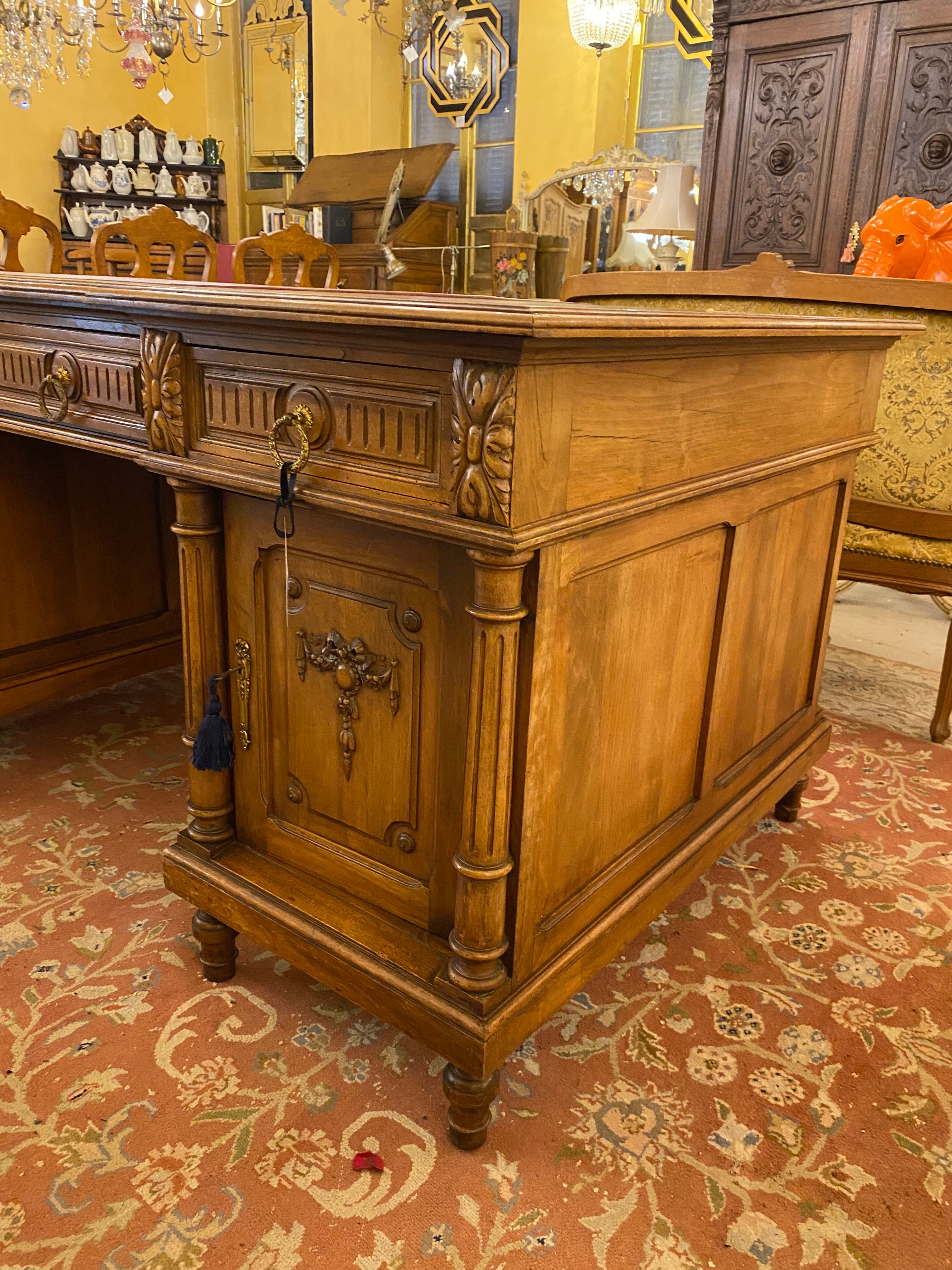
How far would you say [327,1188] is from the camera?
3.86 feet

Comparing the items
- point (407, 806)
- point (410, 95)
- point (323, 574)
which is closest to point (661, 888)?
point (407, 806)

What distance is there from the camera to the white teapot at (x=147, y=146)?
7680 mm

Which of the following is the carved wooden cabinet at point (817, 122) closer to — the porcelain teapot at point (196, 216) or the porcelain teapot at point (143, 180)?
the porcelain teapot at point (196, 216)

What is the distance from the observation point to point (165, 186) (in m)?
7.84

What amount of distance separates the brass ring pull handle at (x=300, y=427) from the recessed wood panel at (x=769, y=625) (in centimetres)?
71

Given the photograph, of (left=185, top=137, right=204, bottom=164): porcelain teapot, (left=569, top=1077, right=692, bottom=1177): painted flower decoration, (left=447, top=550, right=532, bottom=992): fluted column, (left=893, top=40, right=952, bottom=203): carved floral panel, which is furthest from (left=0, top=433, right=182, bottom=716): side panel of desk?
(left=185, top=137, right=204, bottom=164): porcelain teapot

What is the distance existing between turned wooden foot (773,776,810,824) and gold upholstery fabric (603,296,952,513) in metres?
0.74

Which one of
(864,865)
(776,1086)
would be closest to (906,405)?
(864,865)

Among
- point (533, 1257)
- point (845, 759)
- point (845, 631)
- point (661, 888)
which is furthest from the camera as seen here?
point (845, 631)

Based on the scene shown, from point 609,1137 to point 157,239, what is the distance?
2377 mm

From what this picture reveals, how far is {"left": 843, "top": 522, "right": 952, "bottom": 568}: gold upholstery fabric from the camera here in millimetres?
2404

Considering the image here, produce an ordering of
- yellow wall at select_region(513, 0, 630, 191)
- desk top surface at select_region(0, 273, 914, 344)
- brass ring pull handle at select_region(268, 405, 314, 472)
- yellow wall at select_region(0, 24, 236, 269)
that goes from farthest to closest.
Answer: yellow wall at select_region(0, 24, 236, 269) < yellow wall at select_region(513, 0, 630, 191) < brass ring pull handle at select_region(268, 405, 314, 472) < desk top surface at select_region(0, 273, 914, 344)

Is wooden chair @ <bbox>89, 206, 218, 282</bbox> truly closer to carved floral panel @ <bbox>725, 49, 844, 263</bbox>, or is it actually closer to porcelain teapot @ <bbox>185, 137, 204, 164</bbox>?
carved floral panel @ <bbox>725, 49, 844, 263</bbox>

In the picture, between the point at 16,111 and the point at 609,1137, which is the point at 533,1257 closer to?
the point at 609,1137
